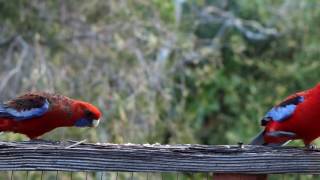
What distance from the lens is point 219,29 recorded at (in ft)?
28.9

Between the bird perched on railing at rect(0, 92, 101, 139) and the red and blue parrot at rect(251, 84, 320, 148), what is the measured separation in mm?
827

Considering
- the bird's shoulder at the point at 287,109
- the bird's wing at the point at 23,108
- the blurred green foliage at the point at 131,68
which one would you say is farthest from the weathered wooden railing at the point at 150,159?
the blurred green foliage at the point at 131,68

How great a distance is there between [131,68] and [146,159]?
433cm

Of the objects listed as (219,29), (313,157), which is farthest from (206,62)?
Result: (313,157)

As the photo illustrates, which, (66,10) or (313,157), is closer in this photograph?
(313,157)

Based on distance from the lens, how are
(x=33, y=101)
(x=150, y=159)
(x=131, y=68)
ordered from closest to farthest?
(x=150, y=159) → (x=33, y=101) → (x=131, y=68)

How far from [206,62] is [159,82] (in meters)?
1.77

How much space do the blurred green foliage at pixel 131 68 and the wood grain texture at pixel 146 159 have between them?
3295 millimetres

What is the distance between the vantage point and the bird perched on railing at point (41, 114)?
325 cm

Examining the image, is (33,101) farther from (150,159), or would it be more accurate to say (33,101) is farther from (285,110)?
(150,159)

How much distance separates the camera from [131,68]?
632cm

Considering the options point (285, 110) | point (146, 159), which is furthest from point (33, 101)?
point (146, 159)

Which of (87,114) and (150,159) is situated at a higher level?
(87,114)

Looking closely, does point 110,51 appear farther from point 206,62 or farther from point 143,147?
point 143,147
